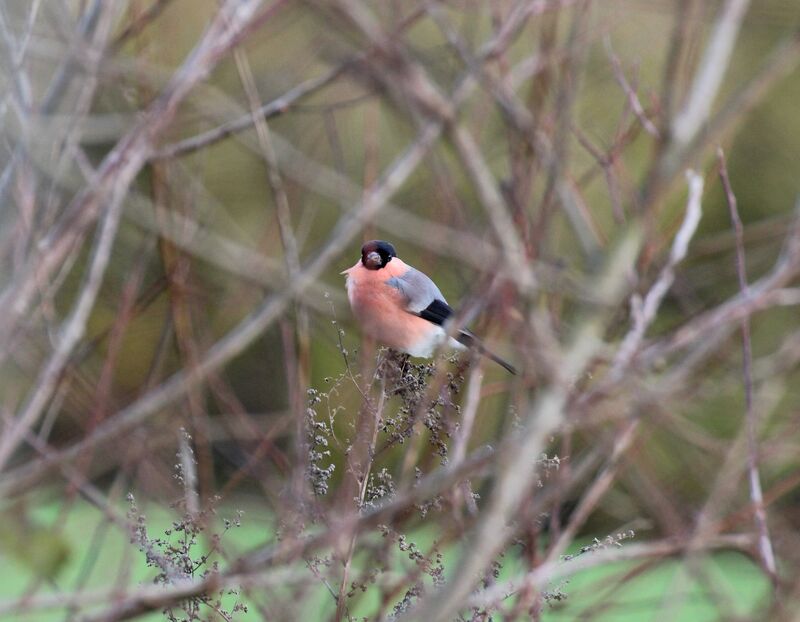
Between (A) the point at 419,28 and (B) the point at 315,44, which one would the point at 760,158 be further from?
(B) the point at 315,44

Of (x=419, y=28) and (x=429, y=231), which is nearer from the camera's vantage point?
(x=429, y=231)

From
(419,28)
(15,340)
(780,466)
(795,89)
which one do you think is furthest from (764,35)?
(15,340)

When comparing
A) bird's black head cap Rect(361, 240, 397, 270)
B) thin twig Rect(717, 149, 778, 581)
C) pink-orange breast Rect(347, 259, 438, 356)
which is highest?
bird's black head cap Rect(361, 240, 397, 270)

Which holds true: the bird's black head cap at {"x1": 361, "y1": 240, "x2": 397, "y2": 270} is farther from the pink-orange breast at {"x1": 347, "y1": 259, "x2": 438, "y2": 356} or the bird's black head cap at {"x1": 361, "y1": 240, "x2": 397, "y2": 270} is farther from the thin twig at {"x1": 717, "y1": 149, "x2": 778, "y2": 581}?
the thin twig at {"x1": 717, "y1": 149, "x2": 778, "y2": 581}

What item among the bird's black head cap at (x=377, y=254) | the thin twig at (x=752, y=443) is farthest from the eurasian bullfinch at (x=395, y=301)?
the thin twig at (x=752, y=443)

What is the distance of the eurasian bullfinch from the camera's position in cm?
192

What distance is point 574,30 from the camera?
0.86m

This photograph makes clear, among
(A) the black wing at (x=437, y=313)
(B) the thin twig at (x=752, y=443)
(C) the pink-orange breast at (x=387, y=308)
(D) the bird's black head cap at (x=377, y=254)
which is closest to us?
(B) the thin twig at (x=752, y=443)

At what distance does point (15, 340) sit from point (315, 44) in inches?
22.4

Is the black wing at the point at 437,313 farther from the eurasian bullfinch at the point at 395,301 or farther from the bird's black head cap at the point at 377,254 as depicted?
the bird's black head cap at the point at 377,254

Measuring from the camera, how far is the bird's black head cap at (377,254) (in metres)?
2.01

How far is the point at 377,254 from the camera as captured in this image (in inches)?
80.9

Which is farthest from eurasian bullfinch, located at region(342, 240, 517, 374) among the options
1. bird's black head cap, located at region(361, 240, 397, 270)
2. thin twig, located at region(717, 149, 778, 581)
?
thin twig, located at region(717, 149, 778, 581)

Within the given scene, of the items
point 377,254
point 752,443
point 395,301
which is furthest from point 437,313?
point 752,443
